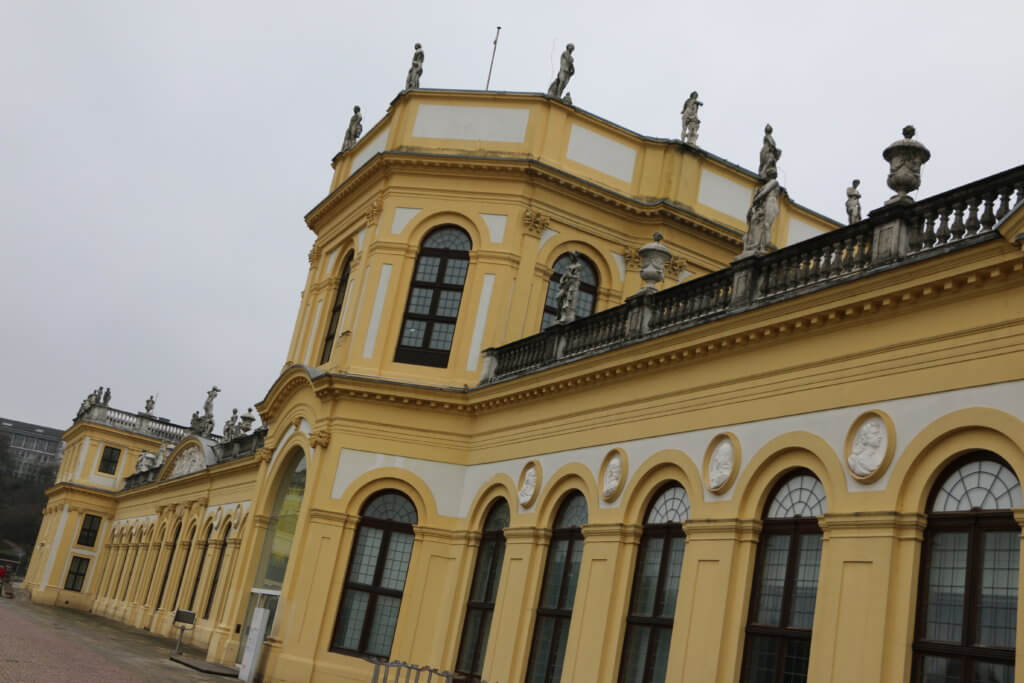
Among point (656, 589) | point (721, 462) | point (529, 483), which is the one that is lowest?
point (656, 589)

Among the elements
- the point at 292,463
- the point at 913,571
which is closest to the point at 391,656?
the point at 292,463

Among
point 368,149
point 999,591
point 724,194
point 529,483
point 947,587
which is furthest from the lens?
point 368,149

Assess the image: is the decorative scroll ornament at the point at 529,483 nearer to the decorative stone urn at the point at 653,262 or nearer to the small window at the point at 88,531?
the decorative stone urn at the point at 653,262

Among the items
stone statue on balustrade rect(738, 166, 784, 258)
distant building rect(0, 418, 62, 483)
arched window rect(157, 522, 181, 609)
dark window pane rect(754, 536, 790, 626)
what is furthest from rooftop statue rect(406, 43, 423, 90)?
distant building rect(0, 418, 62, 483)

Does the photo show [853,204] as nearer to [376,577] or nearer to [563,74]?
[563,74]

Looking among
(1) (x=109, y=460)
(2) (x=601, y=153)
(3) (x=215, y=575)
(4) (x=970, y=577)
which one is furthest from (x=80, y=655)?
(1) (x=109, y=460)

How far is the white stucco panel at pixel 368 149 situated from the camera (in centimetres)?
2695

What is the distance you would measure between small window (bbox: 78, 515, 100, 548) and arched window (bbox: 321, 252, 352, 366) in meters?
44.4

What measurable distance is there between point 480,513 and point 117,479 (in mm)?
51100

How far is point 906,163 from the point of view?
14.0 metres

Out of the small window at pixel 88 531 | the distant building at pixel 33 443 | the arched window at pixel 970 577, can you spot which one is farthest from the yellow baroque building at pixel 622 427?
the distant building at pixel 33 443

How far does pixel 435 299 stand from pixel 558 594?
27.3ft

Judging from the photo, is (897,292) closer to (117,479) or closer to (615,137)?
(615,137)

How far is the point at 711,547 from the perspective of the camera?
15602mm
